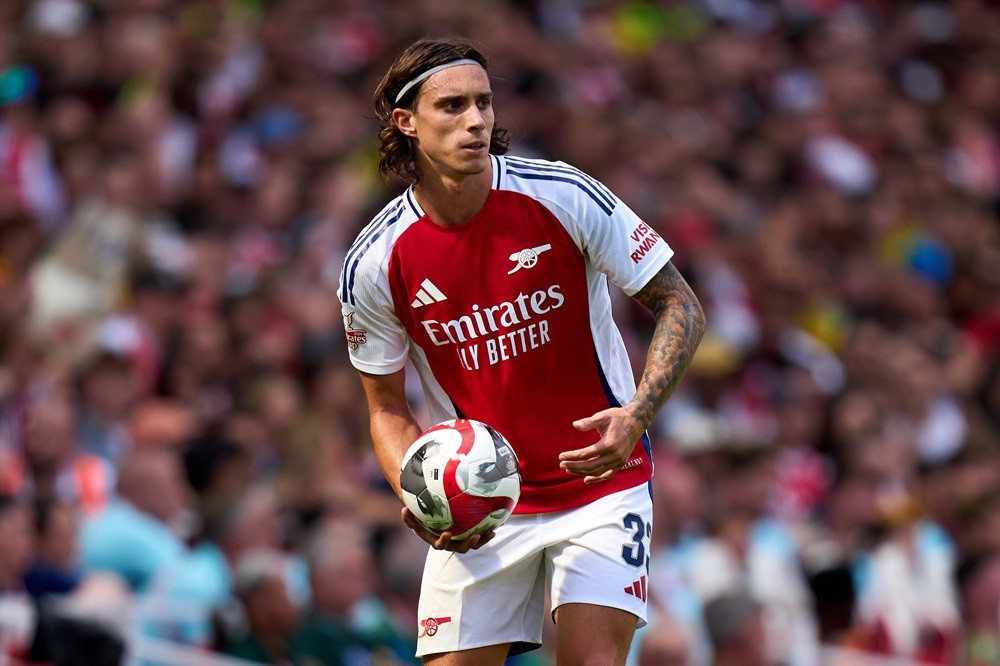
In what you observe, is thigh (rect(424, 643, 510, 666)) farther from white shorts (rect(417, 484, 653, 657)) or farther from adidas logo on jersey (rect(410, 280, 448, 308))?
adidas logo on jersey (rect(410, 280, 448, 308))

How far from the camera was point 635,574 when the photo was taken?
5402mm

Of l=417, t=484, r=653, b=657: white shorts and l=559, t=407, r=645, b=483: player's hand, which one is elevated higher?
l=559, t=407, r=645, b=483: player's hand

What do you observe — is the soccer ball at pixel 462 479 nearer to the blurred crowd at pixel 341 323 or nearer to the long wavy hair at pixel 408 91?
the long wavy hair at pixel 408 91

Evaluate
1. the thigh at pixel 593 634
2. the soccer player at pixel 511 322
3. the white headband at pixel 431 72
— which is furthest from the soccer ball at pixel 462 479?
the white headband at pixel 431 72

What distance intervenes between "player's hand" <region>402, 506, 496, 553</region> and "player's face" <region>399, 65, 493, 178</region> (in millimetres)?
1200

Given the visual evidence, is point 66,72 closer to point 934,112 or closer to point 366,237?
point 366,237

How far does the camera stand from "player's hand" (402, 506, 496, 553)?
516cm

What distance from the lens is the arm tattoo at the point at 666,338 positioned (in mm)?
5176

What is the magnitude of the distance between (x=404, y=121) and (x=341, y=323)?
17.4 feet

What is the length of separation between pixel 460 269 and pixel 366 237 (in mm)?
366

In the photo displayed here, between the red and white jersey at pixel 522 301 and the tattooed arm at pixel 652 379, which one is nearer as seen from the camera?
the tattooed arm at pixel 652 379

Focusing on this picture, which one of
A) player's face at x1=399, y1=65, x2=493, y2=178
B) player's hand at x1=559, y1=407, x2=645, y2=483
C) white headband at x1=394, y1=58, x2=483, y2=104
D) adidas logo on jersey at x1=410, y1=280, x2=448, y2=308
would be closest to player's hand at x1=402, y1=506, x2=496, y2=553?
player's hand at x1=559, y1=407, x2=645, y2=483

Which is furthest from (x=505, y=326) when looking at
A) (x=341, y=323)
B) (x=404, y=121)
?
(x=341, y=323)

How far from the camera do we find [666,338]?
17.5ft
